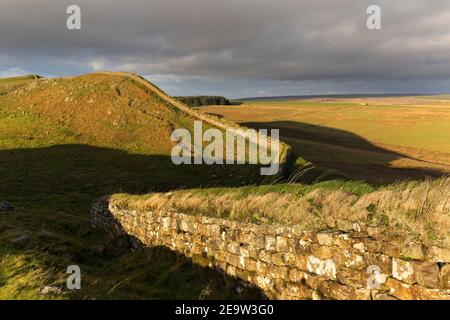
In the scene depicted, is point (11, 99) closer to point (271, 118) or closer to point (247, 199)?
point (247, 199)

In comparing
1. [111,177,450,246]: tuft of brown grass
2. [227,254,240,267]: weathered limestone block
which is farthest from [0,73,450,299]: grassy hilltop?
[227,254,240,267]: weathered limestone block

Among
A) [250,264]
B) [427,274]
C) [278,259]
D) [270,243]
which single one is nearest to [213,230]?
[250,264]

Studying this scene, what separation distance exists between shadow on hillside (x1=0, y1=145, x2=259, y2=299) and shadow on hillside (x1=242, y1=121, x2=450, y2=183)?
21189 millimetres

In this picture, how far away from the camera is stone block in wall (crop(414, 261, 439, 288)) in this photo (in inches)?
251

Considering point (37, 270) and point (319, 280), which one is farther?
point (37, 270)

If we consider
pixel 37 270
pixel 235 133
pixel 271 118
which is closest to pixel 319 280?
pixel 37 270

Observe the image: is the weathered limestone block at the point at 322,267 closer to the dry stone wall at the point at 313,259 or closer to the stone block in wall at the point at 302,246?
the dry stone wall at the point at 313,259

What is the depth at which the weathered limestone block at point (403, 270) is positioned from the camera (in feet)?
21.8

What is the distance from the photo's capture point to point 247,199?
35.6 ft

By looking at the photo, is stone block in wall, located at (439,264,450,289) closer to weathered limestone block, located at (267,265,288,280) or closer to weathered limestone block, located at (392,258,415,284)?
weathered limestone block, located at (392,258,415,284)

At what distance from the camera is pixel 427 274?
646 cm

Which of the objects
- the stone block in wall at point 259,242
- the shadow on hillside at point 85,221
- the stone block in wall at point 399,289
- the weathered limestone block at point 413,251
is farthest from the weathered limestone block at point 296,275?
the weathered limestone block at point 413,251

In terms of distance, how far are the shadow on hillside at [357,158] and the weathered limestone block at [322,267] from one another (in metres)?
26.3

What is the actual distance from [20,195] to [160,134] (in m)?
15.0
